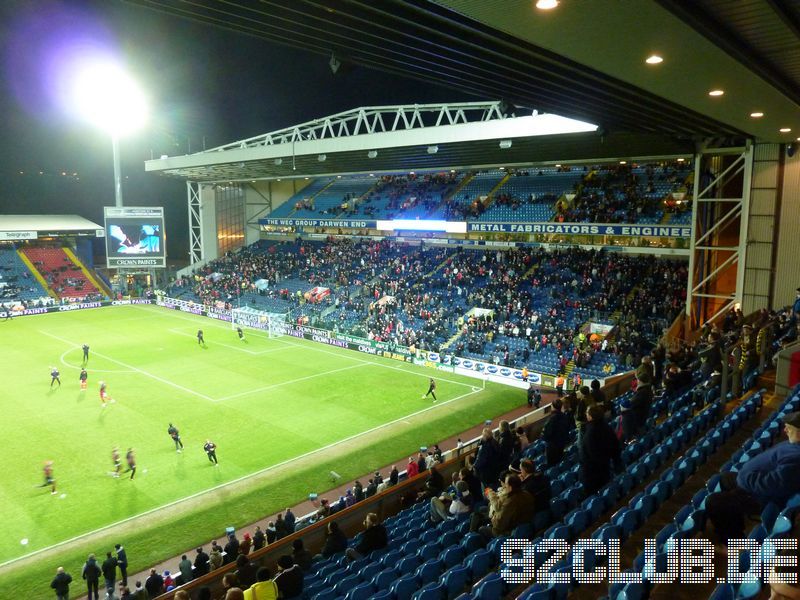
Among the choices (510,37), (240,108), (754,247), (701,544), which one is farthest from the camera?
(240,108)

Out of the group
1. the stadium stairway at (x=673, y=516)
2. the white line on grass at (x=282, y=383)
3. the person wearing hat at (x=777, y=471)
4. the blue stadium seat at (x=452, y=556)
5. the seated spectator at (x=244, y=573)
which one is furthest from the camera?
the white line on grass at (x=282, y=383)

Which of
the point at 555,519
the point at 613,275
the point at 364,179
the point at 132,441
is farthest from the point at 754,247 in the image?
the point at 364,179

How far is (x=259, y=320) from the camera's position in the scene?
4162 cm

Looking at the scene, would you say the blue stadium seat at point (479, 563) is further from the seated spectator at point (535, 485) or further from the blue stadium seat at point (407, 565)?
the blue stadium seat at point (407, 565)

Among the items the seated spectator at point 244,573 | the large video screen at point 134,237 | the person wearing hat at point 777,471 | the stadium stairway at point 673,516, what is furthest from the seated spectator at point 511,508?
the large video screen at point 134,237

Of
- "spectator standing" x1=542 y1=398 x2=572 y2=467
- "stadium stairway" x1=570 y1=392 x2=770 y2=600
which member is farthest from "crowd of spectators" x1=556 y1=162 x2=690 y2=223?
"spectator standing" x1=542 y1=398 x2=572 y2=467

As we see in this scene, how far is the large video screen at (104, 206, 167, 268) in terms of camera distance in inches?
1875

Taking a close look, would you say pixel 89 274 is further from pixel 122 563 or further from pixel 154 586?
pixel 154 586

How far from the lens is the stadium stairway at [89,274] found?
185 feet

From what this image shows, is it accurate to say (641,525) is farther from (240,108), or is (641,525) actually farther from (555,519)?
(240,108)

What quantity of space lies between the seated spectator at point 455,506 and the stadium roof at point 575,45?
750 centimetres

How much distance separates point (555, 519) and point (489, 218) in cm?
3292

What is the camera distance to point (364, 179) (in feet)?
174

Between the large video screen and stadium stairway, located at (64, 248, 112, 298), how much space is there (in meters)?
8.57
